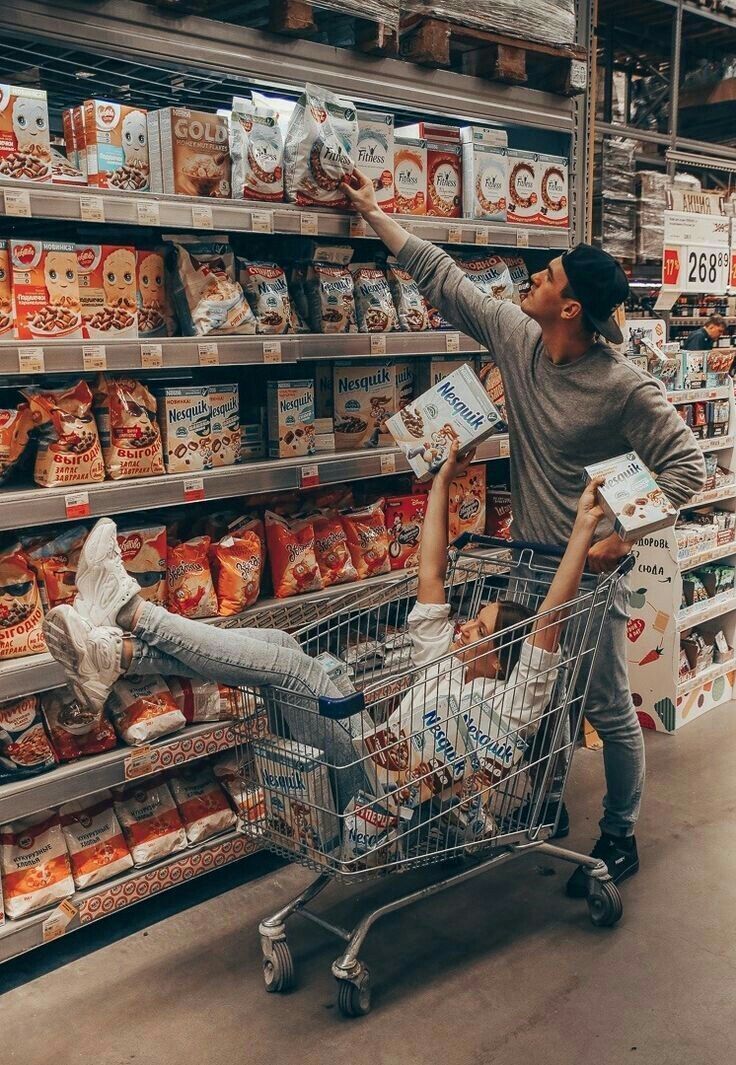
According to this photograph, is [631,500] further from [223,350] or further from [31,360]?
[31,360]

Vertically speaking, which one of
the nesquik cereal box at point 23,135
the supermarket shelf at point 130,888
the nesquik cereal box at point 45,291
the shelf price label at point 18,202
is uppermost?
the nesquik cereal box at point 23,135

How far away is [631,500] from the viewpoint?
2541 millimetres

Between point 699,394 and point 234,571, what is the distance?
7.98 ft

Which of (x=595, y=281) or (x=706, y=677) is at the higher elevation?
(x=595, y=281)

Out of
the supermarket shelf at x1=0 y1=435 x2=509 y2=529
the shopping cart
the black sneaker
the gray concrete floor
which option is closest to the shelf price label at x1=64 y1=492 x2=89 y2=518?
the supermarket shelf at x1=0 y1=435 x2=509 y2=529

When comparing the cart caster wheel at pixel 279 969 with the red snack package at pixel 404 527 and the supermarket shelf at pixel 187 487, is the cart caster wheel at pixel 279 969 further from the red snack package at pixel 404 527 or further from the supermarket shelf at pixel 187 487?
the red snack package at pixel 404 527

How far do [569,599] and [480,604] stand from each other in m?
0.72

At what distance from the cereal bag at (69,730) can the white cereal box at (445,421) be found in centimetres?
119

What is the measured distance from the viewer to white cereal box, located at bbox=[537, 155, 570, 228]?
3.95 metres

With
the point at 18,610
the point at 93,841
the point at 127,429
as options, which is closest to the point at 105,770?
the point at 93,841

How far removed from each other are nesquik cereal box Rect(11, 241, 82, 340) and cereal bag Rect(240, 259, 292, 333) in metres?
0.59

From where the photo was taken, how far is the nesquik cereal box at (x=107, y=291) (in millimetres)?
2863

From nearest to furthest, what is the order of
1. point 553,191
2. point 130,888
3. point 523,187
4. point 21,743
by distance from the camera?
point 21,743 → point 130,888 → point 523,187 → point 553,191

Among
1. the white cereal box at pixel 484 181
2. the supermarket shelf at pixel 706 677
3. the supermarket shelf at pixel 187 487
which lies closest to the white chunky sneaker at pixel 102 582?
the supermarket shelf at pixel 187 487
